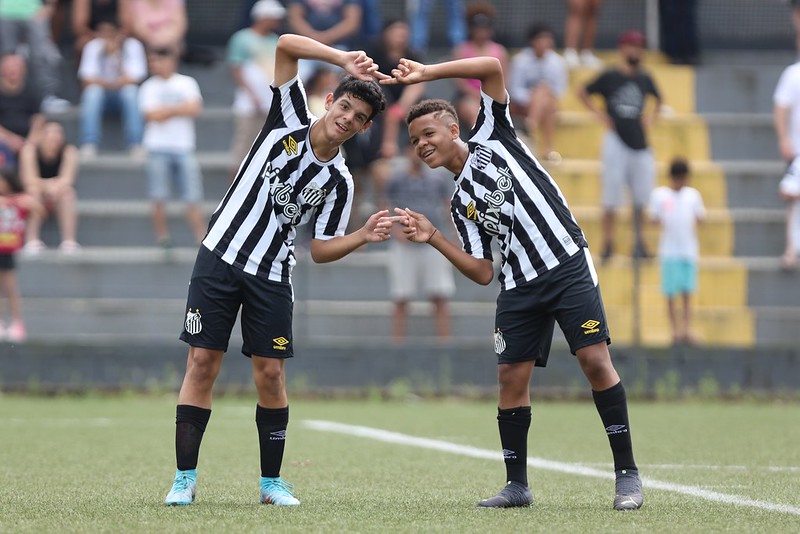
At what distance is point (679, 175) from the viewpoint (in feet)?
47.6

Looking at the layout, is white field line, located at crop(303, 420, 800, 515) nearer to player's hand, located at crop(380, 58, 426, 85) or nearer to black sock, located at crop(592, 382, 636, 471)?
black sock, located at crop(592, 382, 636, 471)

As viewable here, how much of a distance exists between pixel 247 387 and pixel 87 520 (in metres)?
8.03

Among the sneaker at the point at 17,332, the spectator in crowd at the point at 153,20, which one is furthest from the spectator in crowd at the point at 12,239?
the spectator in crowd at the point at 153,20

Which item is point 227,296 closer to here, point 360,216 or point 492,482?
point 492,482

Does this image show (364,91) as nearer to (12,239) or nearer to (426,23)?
(12,239)

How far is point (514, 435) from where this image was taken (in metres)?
6.80

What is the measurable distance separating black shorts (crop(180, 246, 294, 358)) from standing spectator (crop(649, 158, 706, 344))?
8.04 metres

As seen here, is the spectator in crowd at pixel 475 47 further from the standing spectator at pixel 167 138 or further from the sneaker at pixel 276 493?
the sneaker at pixel 276 493

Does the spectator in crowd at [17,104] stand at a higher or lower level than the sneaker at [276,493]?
higher

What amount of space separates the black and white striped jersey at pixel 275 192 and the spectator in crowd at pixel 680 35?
13.9 meters

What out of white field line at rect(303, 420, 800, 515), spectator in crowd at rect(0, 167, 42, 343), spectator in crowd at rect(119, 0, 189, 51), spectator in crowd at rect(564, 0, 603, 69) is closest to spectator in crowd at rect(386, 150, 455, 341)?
white field line at rect(303, 420, 800, 515)

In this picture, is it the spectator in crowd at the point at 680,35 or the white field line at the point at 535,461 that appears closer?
the white field line at the point at 535,461

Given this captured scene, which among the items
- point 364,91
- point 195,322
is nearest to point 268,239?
point 195,322

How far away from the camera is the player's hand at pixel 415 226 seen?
21.5 ft
